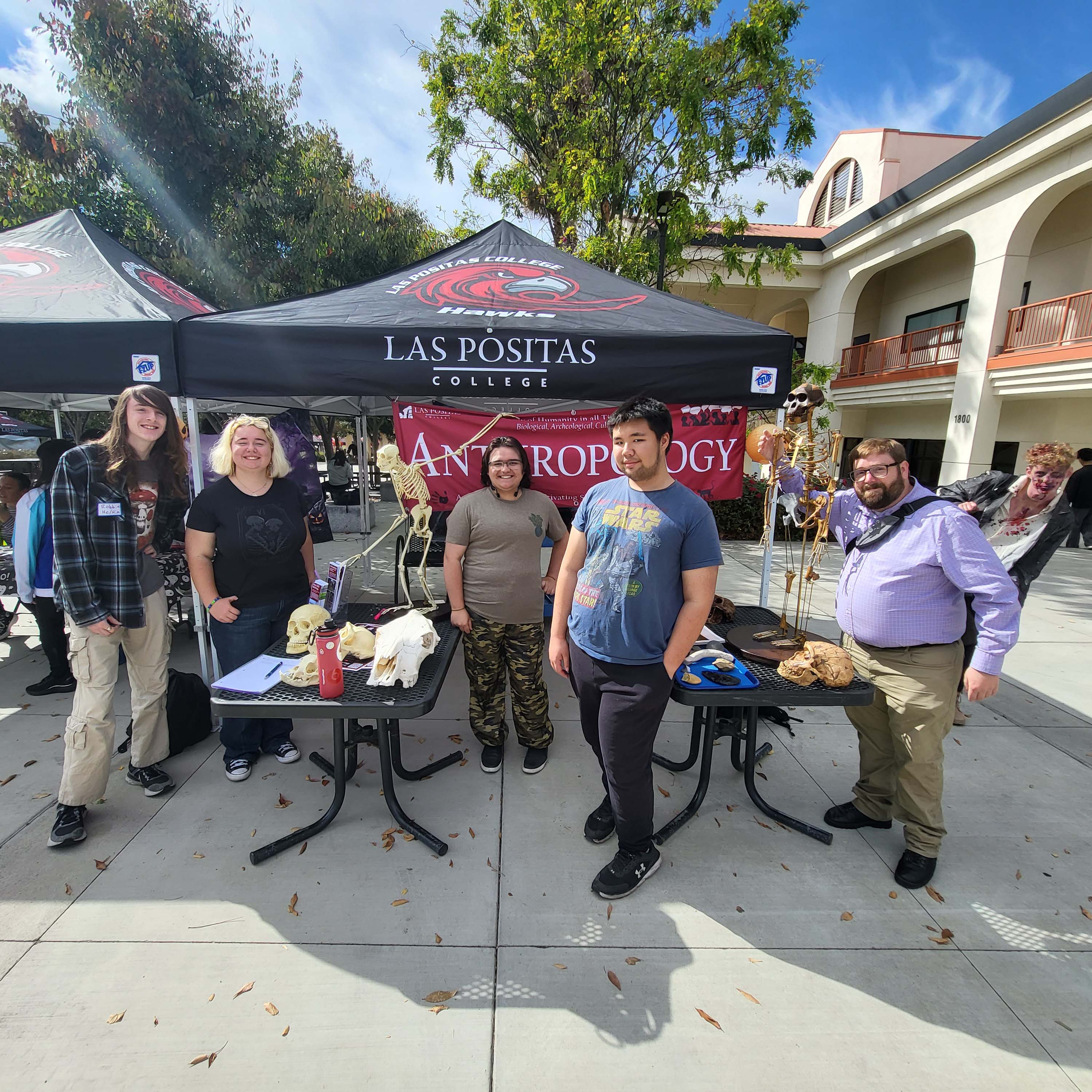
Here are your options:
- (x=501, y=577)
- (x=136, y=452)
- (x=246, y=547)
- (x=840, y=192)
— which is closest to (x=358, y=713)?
(x=501, y=577)

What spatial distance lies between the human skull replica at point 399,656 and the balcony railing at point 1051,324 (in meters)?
12.2

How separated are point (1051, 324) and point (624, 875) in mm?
12864

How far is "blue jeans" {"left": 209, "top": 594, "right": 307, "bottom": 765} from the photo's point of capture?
9.32 feet

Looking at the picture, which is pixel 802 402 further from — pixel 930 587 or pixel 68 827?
pixel 68 827

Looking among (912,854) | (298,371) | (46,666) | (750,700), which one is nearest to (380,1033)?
(750,700)

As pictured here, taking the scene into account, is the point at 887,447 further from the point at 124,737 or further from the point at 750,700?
the point at 124,737

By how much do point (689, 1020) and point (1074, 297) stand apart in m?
12.9

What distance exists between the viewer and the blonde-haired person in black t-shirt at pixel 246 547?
8.71ft

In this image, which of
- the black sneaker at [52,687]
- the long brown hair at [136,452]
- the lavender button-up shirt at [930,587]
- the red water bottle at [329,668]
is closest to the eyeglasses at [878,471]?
the lavender button-up shirt at [930,587]

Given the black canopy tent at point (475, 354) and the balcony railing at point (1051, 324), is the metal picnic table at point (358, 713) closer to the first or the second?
the black canopy tent at point (475, 354)

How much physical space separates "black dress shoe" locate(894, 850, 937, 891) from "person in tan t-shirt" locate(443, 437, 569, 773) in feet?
5.64

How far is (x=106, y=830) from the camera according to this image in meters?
2.59

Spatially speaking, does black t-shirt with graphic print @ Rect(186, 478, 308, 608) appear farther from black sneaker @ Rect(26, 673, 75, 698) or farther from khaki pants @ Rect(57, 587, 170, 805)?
black sneaker @ Rect(26, 673, 75, 698)

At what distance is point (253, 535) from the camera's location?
271 centimetres
